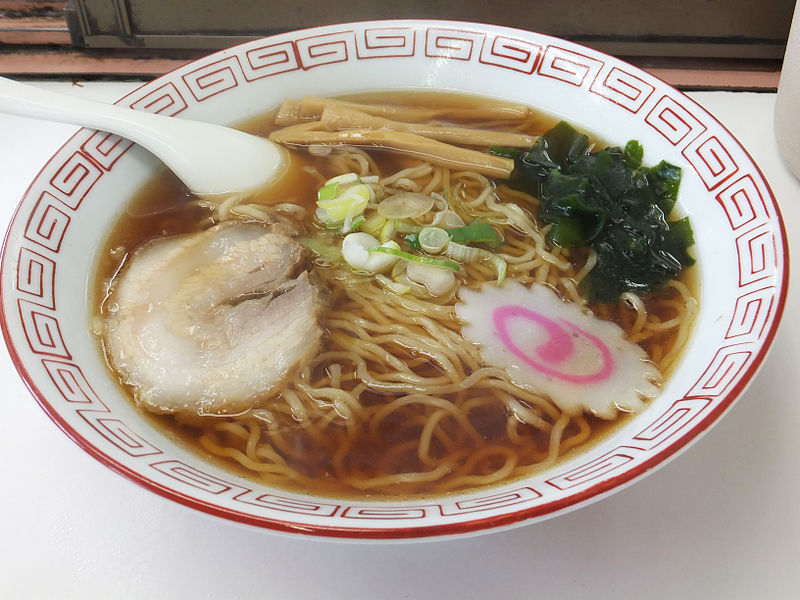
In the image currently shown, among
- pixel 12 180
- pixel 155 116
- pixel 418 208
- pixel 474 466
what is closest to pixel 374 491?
pixel 474 466

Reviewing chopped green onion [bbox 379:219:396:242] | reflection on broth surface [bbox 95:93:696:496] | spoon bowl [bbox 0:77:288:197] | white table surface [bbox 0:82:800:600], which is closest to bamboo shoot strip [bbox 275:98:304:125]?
reflection on broth surface [bbox 95:93:696:496]

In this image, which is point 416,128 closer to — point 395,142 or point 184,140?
point 395,142

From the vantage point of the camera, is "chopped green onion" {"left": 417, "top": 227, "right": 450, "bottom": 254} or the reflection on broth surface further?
"chopped green onion" {"left": 417, "top": 227, "right": 450, "bottom": 254}

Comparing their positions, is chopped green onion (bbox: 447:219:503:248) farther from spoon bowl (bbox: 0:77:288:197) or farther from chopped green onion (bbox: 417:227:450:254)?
spoon bowl (bbox: 0:77:288:197)

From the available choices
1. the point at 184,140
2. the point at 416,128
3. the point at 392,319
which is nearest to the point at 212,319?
the point at 392,319

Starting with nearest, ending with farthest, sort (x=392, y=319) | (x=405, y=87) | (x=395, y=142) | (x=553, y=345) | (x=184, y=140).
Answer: (x=553, y=345) < (x=392, y=319) < (x=184, y=140) < (x=395, y=142) < (x=405, y=87)

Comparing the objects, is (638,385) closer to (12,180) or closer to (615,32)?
(615,32)

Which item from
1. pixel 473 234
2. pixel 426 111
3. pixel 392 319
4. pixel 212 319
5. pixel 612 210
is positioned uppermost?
pixel 426 111
